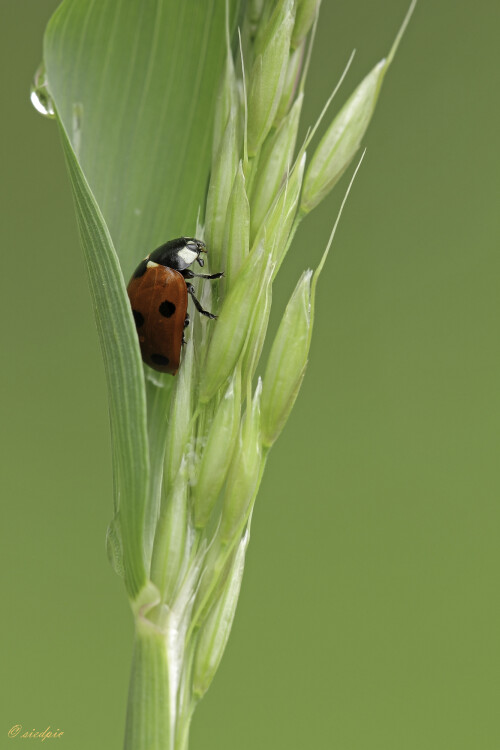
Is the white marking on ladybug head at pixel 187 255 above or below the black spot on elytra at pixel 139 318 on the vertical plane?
above

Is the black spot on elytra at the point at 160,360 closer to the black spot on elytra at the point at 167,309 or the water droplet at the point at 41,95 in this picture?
the black spot on elytra at the point at 167,309

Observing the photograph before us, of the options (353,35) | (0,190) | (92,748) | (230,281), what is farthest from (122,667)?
(353,35)

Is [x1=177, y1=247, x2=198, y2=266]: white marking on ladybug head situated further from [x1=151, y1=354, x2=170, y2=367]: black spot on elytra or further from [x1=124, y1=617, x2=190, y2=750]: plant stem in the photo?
[x1=124, y1=617, x2=190, y2=750]: plant stem

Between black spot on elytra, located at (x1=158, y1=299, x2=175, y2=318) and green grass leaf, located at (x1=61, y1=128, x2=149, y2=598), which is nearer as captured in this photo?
green grass leaf, located at (x1=61, y1=128, x2=149, y2=598)

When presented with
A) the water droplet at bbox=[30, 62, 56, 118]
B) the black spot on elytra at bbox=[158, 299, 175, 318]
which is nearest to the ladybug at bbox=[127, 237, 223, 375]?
the black spot on elytra at bbox=[158, 299, 175, 318]

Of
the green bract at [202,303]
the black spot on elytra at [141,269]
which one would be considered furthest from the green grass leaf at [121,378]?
the black spot on elytra at [141,269]

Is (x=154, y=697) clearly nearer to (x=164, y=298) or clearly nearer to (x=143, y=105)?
(x=164, y=298)

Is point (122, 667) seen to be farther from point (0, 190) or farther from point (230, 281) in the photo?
point (230, 281)
